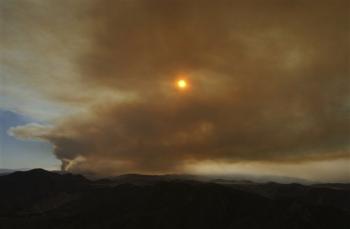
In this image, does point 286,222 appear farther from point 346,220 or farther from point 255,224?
point 346,220

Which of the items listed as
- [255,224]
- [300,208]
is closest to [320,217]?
[300,208]

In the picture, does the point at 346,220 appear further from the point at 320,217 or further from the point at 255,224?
the point at 255,224

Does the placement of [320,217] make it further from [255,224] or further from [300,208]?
[255,224]

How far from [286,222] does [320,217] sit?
20.2 metres

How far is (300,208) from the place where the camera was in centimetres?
19962

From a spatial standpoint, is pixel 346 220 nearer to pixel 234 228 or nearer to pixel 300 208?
pixel 300 208

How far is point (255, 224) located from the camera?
7613 inches

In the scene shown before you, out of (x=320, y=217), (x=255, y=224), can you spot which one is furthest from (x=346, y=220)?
(x=255, y=224)

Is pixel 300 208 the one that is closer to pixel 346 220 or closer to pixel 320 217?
pixel 320 217

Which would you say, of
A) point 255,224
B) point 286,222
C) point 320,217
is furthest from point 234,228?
point 320,217

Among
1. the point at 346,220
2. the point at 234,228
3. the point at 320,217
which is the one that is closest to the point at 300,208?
the point at 320,217

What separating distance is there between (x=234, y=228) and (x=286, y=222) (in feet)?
87.1

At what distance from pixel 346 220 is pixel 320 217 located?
1513 cm

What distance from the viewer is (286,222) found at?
18962 cm
